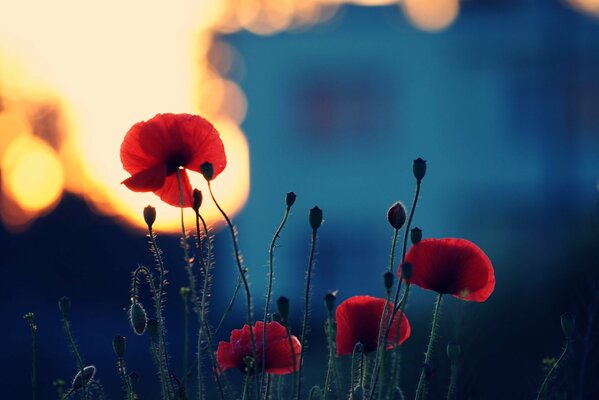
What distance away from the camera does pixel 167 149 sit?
7.54 ft

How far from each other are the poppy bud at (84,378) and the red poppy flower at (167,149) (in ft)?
1.18

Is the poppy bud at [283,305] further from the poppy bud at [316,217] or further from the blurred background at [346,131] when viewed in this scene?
the blurred background at [346,131]

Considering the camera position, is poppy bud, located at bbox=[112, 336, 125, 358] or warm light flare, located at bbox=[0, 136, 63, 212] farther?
warm light flare, located at bbox=[0, 136, 63, 212]

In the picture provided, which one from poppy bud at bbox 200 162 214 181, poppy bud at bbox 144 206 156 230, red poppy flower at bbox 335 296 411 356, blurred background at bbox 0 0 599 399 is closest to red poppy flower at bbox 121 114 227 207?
poppy bud at bbox 144 206 156 230

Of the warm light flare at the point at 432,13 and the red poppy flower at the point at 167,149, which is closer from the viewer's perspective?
the red poppy flower at the point at 167,149

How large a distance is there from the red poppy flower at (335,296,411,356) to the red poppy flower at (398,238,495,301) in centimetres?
9

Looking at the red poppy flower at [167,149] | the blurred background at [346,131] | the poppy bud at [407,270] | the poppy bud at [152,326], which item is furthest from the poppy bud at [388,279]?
the blurred background at [346,131]

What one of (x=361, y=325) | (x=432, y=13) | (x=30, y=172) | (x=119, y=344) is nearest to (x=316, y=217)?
(x=361, y=325)

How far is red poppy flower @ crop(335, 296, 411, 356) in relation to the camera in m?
2.19

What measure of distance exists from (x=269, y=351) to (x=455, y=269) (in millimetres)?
366

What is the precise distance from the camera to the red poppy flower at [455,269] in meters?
2.16

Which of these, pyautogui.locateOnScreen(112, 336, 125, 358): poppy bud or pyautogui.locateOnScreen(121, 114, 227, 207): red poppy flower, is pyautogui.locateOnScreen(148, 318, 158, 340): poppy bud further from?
pyautogui.locateOnScreen(121, 114, 227, 207): red poppy flower

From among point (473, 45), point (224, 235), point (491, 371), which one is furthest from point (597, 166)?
point (491, 371)

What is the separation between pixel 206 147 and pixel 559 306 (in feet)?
7.86
